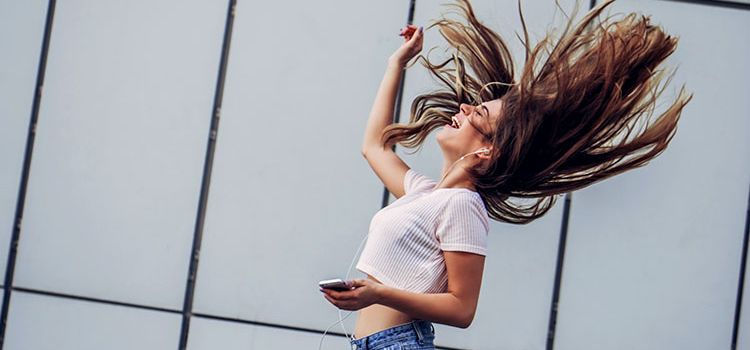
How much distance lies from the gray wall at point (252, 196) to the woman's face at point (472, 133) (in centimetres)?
132

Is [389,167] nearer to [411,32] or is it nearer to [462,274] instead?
[411,32]

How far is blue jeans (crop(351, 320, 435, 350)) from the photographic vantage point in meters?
2.51

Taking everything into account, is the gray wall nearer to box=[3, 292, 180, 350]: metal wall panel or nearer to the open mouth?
box=[3, 292, 180, 350]: metal wall panel

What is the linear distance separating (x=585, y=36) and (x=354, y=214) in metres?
1.49

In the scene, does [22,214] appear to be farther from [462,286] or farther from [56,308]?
[462,286]

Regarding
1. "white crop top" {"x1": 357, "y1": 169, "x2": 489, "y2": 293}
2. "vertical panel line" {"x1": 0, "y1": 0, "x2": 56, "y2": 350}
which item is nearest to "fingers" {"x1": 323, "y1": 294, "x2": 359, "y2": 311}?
"white crop top" {"x1": 357, "y1": 169, "x2": 489, "y2": 293}

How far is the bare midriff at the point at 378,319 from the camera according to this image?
2.53 m

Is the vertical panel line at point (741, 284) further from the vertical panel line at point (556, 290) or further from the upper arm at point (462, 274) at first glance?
the upper arm at point (462, 274)

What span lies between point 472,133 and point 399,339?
→ 58cm

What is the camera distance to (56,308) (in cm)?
391

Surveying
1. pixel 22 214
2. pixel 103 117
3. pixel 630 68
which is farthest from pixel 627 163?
pixel 22 214

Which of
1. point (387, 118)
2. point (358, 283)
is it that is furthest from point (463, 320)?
point (387, 118)

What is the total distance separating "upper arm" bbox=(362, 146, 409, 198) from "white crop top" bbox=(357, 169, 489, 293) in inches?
12.2

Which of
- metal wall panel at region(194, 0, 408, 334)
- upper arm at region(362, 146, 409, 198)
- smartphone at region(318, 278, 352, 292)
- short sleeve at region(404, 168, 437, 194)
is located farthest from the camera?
metal wall panel at region(194, 0, 408, 334)
